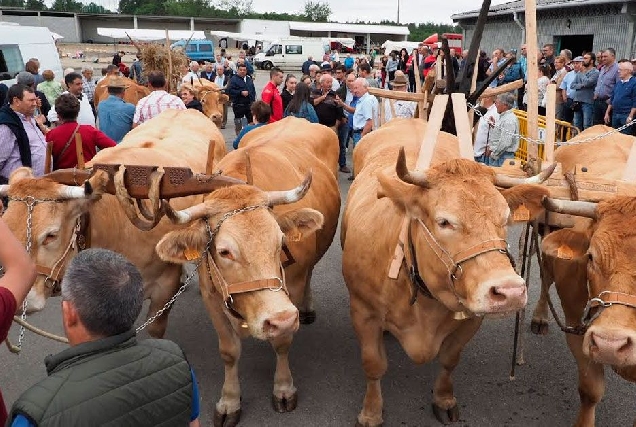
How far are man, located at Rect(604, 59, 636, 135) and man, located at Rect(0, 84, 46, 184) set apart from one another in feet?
30.3

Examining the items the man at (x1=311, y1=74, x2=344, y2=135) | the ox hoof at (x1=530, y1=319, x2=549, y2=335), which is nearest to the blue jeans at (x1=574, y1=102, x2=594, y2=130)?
the man at (x1=311, y1=74, x2=344, y2=135)

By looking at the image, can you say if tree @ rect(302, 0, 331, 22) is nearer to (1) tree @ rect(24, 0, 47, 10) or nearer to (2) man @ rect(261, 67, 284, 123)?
(1) tree @ rect(24, 0, 47, 10)

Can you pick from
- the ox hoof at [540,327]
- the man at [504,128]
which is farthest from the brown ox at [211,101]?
the ox hoof at [540,327]

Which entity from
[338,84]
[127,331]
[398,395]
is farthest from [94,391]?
[338,84]

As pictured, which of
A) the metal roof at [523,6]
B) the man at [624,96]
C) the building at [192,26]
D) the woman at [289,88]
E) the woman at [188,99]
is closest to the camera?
the man at [624,96]

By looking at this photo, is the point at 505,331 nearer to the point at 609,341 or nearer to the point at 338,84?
the point at 609,341

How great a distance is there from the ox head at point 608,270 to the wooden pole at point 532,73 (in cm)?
78

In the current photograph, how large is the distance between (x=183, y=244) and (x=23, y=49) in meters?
13.5

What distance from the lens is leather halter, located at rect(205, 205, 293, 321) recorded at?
2.94 metres

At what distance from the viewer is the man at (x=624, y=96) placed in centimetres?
980

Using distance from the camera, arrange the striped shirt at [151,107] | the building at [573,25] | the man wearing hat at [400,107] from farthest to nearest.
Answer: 1. the building at [573,25]
2. the man wearing hat at [400,107]
3. the striped shirt at [151,107]

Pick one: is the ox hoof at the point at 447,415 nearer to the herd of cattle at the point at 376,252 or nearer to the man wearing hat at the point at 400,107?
the herd of cattle at the point at 376,252

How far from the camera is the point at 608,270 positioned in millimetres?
2752

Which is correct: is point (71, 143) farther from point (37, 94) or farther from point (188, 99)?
point (188, 99)
